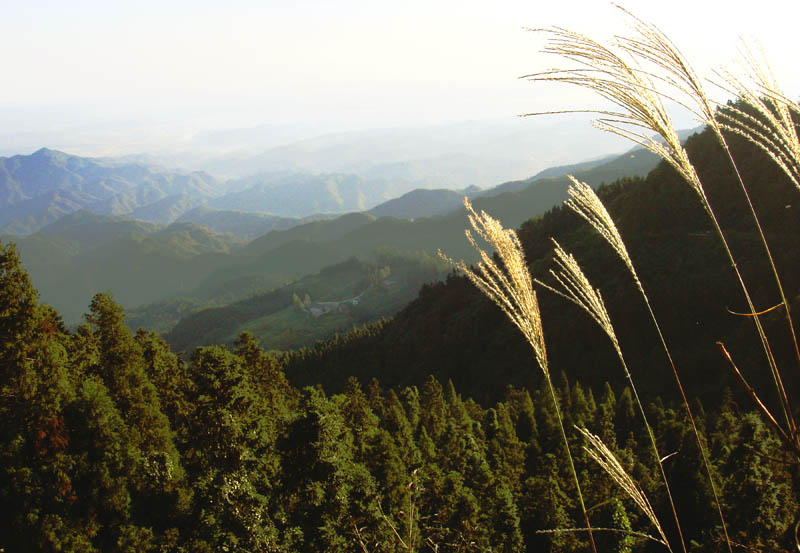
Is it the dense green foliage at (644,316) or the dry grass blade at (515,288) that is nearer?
the dry grass blade at (515,288)

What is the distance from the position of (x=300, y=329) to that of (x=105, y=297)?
15147cm

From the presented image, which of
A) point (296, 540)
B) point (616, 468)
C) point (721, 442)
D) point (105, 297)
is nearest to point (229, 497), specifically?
point (296, 540)

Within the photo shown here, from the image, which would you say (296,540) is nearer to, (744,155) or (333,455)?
(333,455)

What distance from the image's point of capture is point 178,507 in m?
14.9

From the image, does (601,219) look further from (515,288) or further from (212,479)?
(212,479)

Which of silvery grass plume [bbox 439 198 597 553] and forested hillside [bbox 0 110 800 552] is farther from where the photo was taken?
forested hillside [bbox 0 110 800 552]

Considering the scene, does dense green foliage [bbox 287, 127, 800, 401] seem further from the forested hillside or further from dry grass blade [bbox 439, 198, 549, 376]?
dry grass blade [bbox 439, 198, 549, 376]

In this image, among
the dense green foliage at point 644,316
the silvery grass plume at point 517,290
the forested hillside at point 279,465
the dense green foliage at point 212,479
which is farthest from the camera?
the dense green foliage at point 644,316

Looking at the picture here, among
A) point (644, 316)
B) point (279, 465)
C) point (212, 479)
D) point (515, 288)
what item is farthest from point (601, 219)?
point (644, 316)

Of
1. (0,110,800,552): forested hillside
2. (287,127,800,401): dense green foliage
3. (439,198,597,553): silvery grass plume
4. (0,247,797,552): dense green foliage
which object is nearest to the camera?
(439,198,597,553): silvery grass plume

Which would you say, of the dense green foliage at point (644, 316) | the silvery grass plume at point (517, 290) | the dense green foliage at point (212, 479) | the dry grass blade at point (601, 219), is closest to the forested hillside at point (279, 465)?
the dense green foliage at point (212, 479)

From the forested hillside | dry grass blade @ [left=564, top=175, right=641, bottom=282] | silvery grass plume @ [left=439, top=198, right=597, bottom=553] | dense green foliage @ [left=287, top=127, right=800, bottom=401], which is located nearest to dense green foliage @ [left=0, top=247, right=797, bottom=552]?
the forested hillside

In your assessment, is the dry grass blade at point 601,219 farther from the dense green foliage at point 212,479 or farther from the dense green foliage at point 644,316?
the dense green foliage at point 644,316

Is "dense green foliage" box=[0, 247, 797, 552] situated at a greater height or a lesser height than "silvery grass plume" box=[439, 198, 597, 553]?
lesser
